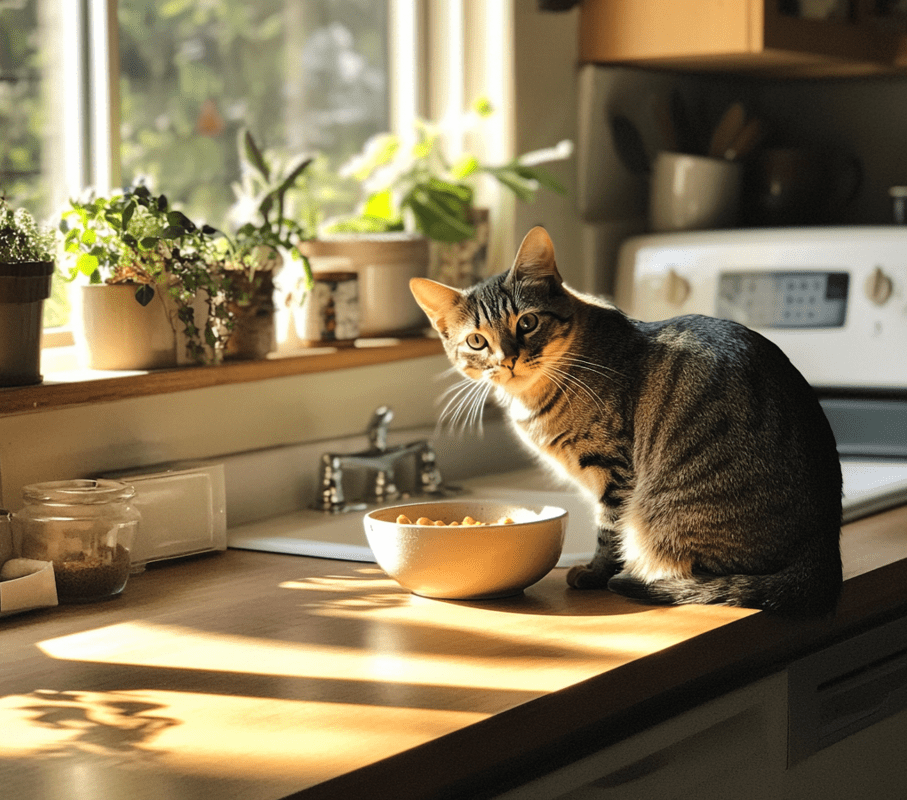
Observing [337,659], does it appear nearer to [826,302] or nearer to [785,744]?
[785,744]

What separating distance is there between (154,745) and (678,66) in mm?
1936

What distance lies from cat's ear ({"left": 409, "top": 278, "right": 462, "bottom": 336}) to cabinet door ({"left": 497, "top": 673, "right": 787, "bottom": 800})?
0.57 metres

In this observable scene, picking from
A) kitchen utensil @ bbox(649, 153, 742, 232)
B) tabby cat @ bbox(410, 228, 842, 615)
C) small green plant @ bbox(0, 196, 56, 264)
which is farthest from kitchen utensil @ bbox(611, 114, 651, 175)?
small green plant @ bbox(0, 196, 56, 264)

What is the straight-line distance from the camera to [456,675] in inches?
42.4

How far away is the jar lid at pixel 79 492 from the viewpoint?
4.53 feet

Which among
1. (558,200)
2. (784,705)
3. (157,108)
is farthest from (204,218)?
(784,705)

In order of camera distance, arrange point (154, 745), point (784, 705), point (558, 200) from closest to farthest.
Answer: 1. point (154, 745)
2. point (784, 705)
3. point (558, 200)

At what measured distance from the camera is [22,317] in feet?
4.83

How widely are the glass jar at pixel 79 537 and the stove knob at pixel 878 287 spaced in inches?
54.8

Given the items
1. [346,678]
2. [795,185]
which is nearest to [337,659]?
[346,678]

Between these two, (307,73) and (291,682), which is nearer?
(291,682)

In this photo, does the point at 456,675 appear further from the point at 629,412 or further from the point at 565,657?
the point at 629,412

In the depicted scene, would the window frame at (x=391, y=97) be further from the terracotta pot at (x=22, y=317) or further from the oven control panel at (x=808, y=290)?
the oven control panel at (x=808, y=290)

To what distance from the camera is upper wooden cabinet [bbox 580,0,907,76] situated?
2.18 meters
